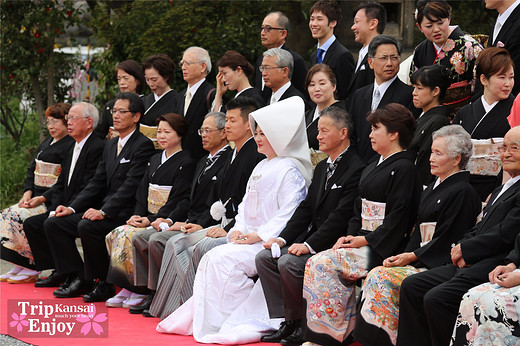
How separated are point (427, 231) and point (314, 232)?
3.63 ft

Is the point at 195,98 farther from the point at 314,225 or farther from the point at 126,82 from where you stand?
the point at 314,225

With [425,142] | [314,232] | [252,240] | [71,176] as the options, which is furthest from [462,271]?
[71,176]

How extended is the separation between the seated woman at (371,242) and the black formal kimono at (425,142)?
18 centimetres

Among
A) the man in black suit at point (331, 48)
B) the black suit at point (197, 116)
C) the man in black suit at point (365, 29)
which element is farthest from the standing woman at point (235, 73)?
the man in black suit at point (365, 29)

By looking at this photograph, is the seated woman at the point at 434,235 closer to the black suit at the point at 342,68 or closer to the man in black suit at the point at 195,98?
the black suit at the point at 342,68

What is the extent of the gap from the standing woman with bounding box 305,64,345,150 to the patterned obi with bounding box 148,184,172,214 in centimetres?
146

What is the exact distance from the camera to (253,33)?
34.8ft

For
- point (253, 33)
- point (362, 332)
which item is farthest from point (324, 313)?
point (253, 33)

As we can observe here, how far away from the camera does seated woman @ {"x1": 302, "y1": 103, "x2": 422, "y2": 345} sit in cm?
550

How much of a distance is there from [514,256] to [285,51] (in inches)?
128

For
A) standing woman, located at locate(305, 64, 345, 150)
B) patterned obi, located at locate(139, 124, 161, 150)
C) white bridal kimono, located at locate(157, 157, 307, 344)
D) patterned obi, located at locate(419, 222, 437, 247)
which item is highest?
standing woman, located at locate(305, 64, 345, 150)

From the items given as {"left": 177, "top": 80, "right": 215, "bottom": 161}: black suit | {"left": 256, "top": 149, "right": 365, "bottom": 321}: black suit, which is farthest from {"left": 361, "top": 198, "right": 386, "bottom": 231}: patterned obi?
{"left": 177, "top": 80, "right": 215, "bottom": 161}: black suit

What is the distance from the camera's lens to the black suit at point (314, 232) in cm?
582

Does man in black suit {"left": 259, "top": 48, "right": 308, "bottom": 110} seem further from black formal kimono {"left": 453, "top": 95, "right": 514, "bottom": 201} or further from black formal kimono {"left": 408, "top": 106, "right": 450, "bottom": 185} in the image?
black formal kimono {"left": 453, "top": 95, "right": 514, "bottom": 201}
